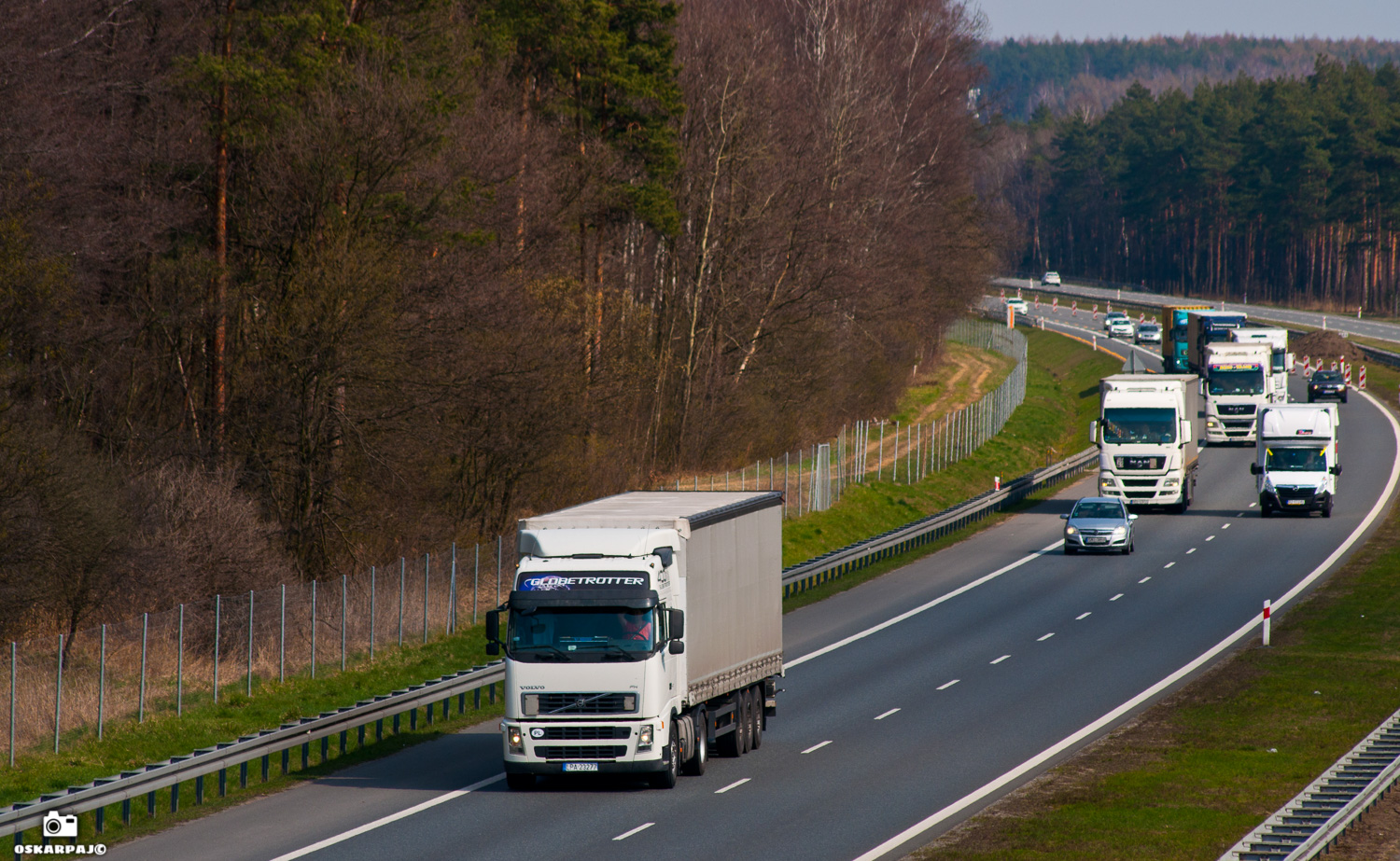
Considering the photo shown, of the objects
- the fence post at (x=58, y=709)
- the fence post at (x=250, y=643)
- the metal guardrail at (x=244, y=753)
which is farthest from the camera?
the fence post at (x=250, y=643)

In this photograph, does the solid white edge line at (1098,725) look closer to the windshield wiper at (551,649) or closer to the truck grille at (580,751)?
the truck grille at (580,751)

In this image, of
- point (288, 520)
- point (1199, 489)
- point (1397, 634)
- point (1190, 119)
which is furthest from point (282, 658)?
point (1190, 119)

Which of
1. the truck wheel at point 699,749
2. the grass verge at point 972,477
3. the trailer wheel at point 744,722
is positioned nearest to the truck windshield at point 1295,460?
the grass verge at point 972,477

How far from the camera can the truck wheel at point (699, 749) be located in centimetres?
2128

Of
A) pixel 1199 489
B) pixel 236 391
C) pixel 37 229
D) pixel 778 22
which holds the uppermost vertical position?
pixel 778 22

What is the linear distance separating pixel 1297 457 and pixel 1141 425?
4.73m

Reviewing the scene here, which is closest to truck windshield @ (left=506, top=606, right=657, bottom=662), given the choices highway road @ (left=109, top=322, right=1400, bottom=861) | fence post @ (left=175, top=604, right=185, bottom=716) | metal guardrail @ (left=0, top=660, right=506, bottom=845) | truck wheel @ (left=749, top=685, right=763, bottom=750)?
highway road @ (left=109, top=322, right=1400, bottom=861)

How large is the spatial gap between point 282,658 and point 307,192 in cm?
1236

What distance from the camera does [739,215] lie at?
55.3 metres

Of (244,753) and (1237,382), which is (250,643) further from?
(1237,382)

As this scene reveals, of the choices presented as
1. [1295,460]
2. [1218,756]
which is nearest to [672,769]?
[1218,756]

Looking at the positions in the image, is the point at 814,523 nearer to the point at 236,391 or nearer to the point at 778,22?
the point at 236,391

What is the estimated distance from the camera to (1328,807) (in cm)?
1847

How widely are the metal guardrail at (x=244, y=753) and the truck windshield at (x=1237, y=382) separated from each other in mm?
42556
